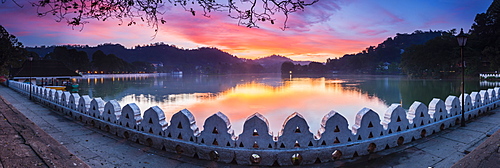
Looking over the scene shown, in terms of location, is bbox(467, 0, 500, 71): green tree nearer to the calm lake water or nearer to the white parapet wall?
the calm lake water

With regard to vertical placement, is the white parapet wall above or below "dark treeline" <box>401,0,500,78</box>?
below

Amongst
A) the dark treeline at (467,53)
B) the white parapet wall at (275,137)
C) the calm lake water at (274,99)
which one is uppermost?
the dark treeline at (467,53)

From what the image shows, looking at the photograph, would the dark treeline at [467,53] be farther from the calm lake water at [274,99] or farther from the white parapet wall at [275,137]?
the white parapet wall at [275,137]

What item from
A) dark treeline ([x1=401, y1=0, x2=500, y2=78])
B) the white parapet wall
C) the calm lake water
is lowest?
the calm lake water

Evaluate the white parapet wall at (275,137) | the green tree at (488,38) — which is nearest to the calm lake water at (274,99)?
the white parapet wall at (275,137)

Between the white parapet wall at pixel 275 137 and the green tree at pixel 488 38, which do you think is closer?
the white parapet wall at pixel 275 137

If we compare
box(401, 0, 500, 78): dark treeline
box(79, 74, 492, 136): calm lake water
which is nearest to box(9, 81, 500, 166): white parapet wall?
box(79, 74, 492, 136): calm lake water

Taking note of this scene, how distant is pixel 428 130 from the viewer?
5.16 m

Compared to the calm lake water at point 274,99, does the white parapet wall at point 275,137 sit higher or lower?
higher

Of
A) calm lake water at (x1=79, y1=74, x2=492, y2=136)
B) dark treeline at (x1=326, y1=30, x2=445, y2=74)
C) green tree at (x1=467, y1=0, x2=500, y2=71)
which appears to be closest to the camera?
calm lake water at (x1=79, y1=74, x2=492, y2=136)

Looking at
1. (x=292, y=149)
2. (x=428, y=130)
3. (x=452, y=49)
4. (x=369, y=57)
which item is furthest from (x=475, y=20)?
(x=369, y=57)

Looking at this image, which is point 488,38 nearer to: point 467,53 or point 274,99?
point 467,53

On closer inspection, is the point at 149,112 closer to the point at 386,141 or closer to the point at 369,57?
the point at 386,141

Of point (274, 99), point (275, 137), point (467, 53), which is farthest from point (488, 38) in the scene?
point (275, 137)
